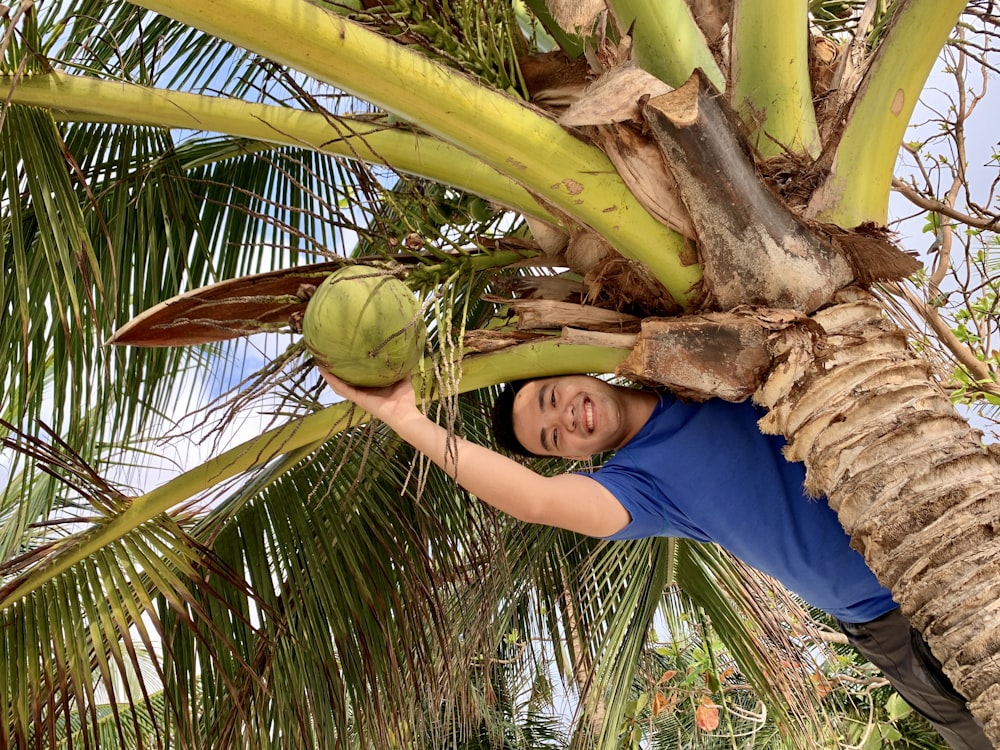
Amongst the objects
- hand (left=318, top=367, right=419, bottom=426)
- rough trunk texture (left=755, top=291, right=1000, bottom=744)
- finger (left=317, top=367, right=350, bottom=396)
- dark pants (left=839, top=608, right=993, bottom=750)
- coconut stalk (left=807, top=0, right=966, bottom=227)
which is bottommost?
dark pants (left=839, top=608, right=993, bottom=750)

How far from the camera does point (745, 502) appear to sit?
179 centimetres

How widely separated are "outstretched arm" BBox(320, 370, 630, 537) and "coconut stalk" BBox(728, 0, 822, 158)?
0.79 meters

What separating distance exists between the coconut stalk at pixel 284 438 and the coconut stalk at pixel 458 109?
0.27m

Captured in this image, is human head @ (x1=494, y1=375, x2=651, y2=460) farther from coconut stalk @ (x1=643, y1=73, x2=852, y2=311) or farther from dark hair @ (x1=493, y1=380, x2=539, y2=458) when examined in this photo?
coconut stalk @ (x1=643, y1=73, x2=852, y2=311)

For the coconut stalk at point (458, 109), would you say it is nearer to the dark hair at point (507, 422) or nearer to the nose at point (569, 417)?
the nose at point (569, 417)

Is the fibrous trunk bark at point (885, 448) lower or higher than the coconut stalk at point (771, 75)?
lower

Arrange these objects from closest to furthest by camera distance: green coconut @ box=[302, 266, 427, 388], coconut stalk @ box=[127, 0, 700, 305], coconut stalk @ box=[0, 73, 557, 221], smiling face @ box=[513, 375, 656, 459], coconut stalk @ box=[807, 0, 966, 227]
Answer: coconut stalk @ box=[127, 0, 700, 305], green coconut @ box=[302, 266, 427, 388], coconut stalk @ box=[807, 0, 966, 227], coconut stalk @ box=[0, 73, 557, 221], smiling face @ box=[513, 375, 656, 459]

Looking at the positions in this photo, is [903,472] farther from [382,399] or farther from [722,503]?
[382,399]

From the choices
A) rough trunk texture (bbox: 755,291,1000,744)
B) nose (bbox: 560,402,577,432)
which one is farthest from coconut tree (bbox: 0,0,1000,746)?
nose (bbox: 560,402,577,432)

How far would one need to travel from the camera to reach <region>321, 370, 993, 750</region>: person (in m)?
1.65

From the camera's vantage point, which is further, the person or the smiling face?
the smiling face

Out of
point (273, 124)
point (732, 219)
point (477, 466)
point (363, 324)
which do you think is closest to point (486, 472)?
point (477, 466)

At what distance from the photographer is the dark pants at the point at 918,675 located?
5.56 feet

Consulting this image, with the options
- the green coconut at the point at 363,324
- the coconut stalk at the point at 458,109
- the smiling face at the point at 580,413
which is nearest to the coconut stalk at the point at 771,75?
the coconut stalk at the point at 458,109
